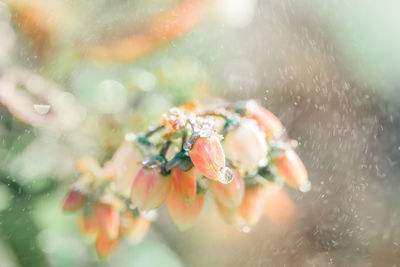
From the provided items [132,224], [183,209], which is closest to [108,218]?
[132,224]

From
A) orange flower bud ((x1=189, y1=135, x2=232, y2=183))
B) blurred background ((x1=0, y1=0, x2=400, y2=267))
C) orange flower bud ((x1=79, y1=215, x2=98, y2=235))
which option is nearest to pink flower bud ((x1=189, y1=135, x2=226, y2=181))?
orange flower bud ((x1=189, y1=135, x2=232, y2=183))

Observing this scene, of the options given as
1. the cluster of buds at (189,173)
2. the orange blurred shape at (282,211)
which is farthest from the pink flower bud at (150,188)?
the orange blurred shape at (282,211)

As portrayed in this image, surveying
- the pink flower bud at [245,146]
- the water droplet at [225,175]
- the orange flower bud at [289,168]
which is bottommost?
the orange flower bud at [289,168]

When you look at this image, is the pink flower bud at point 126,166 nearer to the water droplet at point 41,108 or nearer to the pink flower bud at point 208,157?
the pink flower bud at point 208,157

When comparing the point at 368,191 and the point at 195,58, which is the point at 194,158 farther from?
the point at 368,191

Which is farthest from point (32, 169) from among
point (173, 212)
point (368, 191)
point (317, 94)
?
point (368, 191)

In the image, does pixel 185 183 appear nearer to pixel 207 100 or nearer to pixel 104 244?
pixel 104 244
